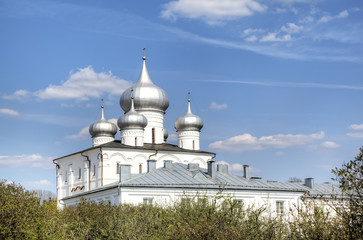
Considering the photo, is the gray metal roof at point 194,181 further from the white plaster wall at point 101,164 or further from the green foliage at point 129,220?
the white plaster wall at point 101,164

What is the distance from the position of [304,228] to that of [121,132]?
37.9 meters

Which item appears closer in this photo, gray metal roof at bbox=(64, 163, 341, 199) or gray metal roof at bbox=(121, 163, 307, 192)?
gray metal roof at bbox=(64, 163, 341, 199)

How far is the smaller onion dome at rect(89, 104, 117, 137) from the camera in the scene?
52.8 metres

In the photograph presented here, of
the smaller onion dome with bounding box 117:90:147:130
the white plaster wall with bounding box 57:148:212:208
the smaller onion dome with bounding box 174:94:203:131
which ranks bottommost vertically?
the white plaster wall with bounding box 57:148:212:208

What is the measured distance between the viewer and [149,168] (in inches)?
1558

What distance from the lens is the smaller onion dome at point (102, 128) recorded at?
52.8m

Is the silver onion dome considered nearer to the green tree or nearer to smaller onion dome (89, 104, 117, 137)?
smaller onion dome (89, 104, 117, 137)

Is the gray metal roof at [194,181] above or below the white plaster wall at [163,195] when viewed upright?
above

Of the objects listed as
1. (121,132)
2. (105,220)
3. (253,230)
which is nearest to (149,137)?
(121,132)

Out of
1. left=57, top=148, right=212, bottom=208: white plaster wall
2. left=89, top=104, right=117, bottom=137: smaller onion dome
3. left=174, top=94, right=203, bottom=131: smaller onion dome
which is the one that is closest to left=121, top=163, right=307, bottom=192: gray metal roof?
left=57, top=148, right=212, bottom=208: white plaster wall

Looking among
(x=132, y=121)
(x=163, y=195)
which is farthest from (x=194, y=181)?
(x=132, y=121)

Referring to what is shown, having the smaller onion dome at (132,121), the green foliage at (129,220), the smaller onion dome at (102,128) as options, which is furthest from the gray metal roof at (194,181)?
the smaller onion dome at (102,128)

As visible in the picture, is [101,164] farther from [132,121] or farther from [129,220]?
[129,220]

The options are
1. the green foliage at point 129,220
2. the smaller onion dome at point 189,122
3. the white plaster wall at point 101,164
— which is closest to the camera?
the green foliage at point 129,220
